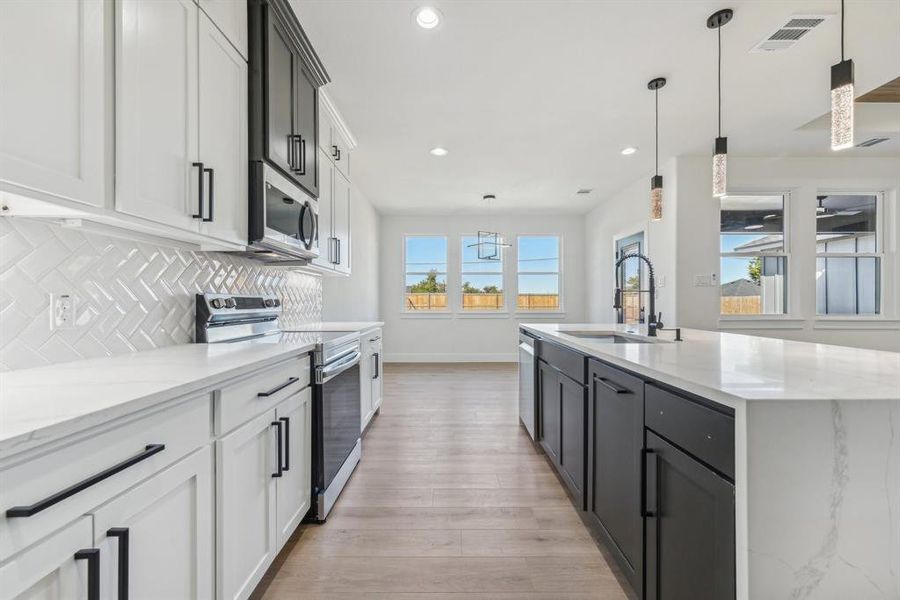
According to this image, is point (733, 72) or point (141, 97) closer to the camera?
point (141, 97)

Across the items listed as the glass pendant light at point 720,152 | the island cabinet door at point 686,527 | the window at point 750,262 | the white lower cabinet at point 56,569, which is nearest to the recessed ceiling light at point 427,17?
the glass pendant light at point 720,152

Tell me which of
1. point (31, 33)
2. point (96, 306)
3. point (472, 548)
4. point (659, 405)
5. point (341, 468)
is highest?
point (31, 33)

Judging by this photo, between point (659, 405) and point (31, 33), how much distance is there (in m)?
1.88

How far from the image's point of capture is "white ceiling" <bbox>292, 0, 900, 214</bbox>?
219 centimetres

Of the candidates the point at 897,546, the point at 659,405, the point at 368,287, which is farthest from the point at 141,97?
the point at 368,287

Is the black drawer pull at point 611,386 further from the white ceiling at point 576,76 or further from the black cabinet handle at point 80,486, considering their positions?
the white ceiling at point 576,76

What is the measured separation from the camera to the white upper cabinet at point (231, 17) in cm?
167

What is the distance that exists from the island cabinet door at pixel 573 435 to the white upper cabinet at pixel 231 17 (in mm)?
2297

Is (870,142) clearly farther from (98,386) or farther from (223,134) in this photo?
(98,386)

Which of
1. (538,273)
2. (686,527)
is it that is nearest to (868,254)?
(538,273)

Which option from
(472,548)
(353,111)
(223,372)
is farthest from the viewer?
(353,111)

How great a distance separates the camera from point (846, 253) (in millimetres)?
4531

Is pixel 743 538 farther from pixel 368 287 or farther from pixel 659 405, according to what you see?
pixel 368 287

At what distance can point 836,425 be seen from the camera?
862 millimetres
